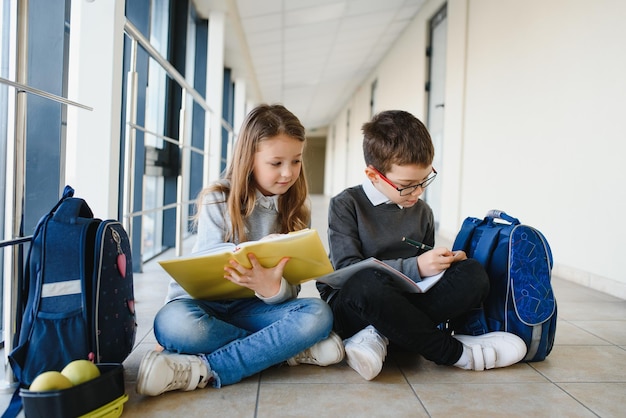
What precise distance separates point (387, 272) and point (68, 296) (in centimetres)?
62

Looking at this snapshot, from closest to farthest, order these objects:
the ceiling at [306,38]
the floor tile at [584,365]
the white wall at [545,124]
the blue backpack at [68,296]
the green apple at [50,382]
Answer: the green apple at [50,382] → the blue backpack at [68,296] → the floor tile at [584,365] → the white wall at [545,124] → the ceiling at [306,38]

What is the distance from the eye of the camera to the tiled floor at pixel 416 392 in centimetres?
95

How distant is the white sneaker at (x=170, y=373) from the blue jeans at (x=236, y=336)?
0.10 ft

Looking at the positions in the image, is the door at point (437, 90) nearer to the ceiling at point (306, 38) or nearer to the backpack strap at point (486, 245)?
the ceiling at point (306, 38)

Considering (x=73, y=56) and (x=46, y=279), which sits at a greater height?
(x=73, y=56)

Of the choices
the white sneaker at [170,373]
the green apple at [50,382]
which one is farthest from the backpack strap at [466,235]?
the green apple at [50,382]

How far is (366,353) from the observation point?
43.2 inches

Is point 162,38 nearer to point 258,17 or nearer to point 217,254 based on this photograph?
point 258,17

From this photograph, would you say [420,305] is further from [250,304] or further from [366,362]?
[250,304]

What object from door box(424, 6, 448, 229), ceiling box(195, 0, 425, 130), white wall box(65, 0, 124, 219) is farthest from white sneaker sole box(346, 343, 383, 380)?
door box(424, 6, 448, 229)

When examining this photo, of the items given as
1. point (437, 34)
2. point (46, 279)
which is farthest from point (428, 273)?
point (437, 34)

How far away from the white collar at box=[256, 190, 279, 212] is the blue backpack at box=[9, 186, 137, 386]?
369 mm

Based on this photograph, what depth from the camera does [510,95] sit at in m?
3.24

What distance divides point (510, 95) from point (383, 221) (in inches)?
90.1
